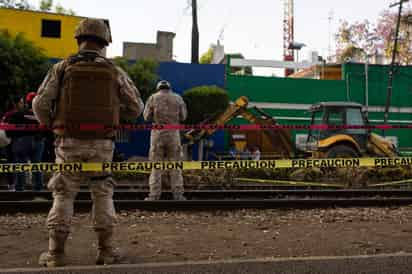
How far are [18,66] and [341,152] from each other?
14578 millimetres

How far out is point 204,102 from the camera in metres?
23.3

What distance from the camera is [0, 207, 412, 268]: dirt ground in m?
4.37

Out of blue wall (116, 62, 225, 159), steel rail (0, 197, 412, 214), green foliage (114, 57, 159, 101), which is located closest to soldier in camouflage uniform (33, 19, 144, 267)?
steel rail (0, 197, 412, 214)

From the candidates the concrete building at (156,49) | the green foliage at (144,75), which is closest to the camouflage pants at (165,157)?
the green foliage at (144,75)

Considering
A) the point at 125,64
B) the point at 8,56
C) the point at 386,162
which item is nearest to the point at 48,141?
the point at 386,162

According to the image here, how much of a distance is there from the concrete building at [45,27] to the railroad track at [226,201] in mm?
22014

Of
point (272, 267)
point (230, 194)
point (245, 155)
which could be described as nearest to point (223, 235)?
point (272, 267)

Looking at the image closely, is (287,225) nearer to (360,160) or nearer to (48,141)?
(360,160)

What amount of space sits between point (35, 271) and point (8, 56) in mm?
19667

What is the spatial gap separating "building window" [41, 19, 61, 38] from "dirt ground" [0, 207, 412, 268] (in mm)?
24351

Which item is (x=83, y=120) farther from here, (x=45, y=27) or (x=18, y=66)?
(x=45, y=27)

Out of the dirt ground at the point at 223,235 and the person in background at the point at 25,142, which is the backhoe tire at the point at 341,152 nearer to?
the dirt ground at the point at 223,235

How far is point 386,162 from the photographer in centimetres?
601

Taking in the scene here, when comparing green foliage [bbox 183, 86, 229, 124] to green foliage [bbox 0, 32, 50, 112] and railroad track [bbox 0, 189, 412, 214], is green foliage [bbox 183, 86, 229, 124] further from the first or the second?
railroad track [bbox 0, 189, 412, 214]
